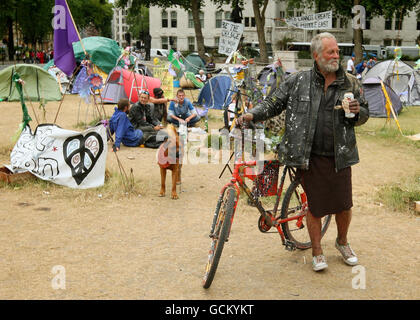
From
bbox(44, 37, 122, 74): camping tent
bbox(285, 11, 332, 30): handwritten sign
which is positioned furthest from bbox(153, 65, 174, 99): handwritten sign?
bbox(285, 11, 332, 30): handwritten sign

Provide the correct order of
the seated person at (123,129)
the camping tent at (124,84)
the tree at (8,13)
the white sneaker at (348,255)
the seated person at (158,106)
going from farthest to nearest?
the tree at (8,13)
the camping tent at (124,84)
the seated person at (158,106)
the seated person at (123,129)
the white sneaker at (348,255)

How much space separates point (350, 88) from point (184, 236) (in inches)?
83.8

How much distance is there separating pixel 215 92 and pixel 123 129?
6.28 meters

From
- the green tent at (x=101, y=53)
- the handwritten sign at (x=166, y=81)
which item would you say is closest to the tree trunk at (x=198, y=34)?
the green tent at (x=101, y=53)

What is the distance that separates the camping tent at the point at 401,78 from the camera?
1636 centimetres

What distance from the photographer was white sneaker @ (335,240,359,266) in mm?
3982

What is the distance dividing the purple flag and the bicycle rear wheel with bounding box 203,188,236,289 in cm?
361

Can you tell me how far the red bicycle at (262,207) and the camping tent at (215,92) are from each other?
10.2 meters

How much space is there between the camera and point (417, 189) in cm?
622

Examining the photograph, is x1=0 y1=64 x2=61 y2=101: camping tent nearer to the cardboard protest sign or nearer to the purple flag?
the cardboard protest sign

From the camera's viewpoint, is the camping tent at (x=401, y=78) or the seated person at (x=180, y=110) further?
the camping tent at (x=401, y=78)

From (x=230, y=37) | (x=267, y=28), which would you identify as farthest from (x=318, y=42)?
(x=267, y=28)

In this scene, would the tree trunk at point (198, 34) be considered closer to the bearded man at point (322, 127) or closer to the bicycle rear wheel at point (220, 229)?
the bearded man at point (322, 127)

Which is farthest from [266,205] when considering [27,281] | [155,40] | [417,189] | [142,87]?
[155,40]
